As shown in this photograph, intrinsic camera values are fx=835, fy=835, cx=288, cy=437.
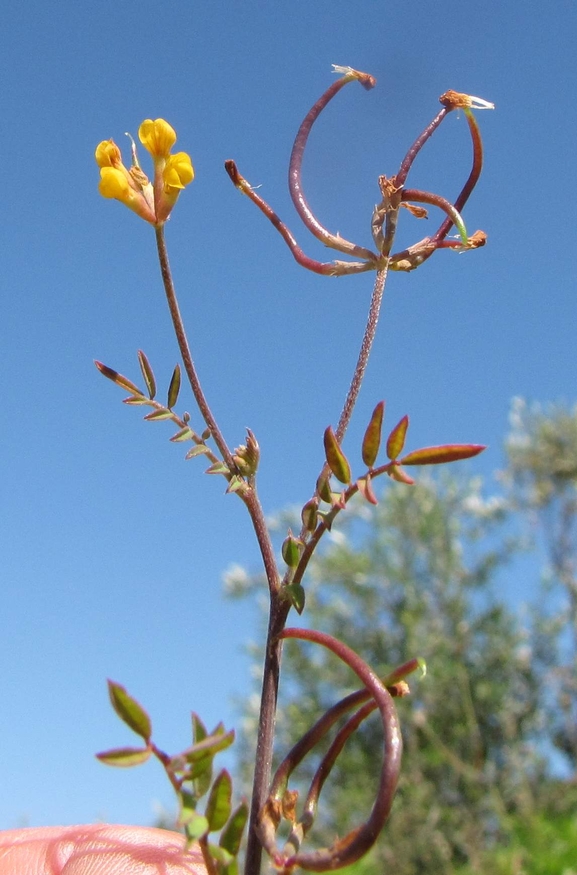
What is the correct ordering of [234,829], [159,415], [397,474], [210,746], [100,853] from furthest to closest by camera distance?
[100,853], [159,415], [397,474], [234,829], [210,746]

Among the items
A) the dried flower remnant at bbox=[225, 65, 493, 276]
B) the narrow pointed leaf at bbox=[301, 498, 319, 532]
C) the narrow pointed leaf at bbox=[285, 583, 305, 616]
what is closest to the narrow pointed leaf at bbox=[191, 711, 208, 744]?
the narrow pointed leaf at bbox=[285, 583, 305, 616]

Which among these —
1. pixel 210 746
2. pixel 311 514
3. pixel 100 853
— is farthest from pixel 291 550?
pixel 100 853

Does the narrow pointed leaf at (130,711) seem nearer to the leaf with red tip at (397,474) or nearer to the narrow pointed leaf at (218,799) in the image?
the narrow pointed leaf at (218,799)

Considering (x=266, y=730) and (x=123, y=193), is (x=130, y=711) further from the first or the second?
(x=123, y=193)

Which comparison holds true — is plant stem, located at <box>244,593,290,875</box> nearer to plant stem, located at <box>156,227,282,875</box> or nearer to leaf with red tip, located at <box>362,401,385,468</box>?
plant stem, located at <box>156,227,282,875</box>

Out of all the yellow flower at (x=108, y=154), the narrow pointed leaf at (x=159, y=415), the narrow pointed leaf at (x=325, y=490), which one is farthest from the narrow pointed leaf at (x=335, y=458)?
the yellow flower at (x=108, y=154)
